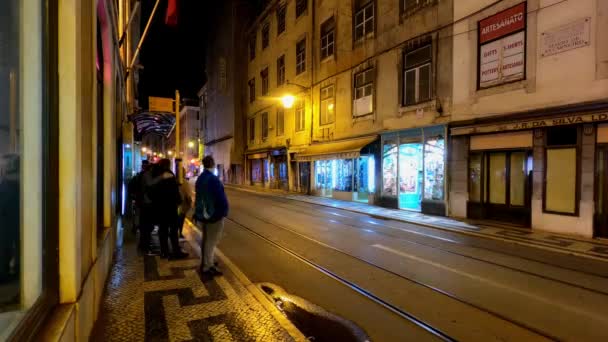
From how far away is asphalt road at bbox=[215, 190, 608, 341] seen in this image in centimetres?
411

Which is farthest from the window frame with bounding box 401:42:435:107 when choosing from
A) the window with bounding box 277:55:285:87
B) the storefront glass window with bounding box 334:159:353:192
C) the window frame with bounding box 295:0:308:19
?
the window with bounding box 277:55:285:87

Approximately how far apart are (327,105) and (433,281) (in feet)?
55.7

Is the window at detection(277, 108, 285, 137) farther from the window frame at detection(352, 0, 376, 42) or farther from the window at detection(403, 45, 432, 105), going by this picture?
the window at detection(403, 45, 432, 105)

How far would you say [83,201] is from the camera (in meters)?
3.18

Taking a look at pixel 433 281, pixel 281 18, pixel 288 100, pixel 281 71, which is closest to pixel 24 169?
pixel 433 281

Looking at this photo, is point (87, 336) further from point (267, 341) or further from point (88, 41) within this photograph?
point (88, 41)

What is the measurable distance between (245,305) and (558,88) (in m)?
11.1

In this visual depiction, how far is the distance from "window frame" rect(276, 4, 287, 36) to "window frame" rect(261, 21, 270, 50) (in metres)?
2.73

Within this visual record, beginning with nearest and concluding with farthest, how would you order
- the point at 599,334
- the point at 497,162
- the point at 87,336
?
the point at 87,336, the point at 599,334, the point at 497,162

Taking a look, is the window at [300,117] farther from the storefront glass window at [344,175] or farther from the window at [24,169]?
the window at [24,169]

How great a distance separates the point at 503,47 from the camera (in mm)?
11664

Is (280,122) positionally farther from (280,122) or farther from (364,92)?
(364,92)

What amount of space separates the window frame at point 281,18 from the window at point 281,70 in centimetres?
232

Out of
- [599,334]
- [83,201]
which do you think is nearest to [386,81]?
[599,334]
